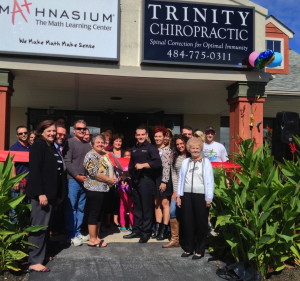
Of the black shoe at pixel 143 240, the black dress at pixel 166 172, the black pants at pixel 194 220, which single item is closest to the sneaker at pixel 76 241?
the black shoe at pixel 143 240

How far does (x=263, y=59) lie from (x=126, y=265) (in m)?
4.66

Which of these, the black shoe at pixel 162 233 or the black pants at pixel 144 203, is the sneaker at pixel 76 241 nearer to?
the black pants at pixel 144 203

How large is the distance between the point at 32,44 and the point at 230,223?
491cm

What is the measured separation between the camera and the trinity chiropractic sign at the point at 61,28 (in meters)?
6.63

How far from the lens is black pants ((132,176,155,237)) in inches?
219

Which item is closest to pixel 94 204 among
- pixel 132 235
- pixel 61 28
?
pixel 132 235

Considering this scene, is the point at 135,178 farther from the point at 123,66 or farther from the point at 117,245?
the point at 123,66

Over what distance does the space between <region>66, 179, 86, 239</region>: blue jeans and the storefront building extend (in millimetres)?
2178

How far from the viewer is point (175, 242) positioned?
533cm

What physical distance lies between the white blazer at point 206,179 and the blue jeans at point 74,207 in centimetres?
156

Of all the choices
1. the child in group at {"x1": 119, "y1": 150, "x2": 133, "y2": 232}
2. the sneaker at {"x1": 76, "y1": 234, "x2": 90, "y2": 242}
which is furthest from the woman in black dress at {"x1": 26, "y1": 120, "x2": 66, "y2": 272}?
the child in group at {"x1": 119, "y1": 150, "x2": 133, "y2": 232}

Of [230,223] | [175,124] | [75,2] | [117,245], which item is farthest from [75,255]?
[175,124]

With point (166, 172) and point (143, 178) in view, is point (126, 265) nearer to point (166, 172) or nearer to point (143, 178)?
point (143, 178)

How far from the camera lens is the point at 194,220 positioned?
4953 mm
